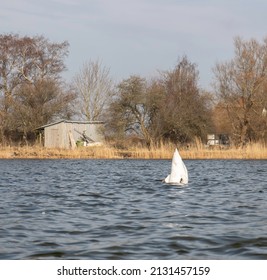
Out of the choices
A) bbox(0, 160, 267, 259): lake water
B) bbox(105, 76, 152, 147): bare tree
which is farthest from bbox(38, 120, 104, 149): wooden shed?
bbox(0, 160, 267, 259): lake water

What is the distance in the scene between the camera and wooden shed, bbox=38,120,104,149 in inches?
1950

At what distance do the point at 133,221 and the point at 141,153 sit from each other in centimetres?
2677

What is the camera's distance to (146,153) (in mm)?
38156

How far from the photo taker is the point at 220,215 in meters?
12.6

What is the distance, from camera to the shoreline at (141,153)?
36.6m

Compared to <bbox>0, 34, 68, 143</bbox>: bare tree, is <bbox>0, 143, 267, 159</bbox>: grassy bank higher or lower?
lower

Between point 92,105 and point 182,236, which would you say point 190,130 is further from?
point 182,236

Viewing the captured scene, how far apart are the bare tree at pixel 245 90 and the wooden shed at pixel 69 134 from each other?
1050cm

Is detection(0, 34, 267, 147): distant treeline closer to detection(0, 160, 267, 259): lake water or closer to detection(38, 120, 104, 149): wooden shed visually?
detection(38, 120, 104, 149): wooden shed

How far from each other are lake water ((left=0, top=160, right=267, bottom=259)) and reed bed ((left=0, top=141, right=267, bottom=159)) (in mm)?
16657

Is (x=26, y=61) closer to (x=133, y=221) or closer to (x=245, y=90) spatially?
(x=245, y=90)

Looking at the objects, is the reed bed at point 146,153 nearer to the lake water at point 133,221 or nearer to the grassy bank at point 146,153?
the grassy bank at point 146,153

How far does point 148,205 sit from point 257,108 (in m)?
32.5
